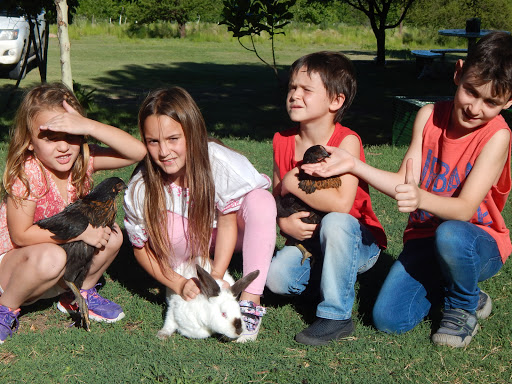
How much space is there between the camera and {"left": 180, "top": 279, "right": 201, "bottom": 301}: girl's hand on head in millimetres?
3195

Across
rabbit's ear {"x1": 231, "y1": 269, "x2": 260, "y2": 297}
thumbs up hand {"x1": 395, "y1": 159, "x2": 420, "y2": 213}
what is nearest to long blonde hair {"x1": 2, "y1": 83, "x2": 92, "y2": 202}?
rabbit's ear {"x1": 231, "y1": 269, "x2": 260, "y2": 297}

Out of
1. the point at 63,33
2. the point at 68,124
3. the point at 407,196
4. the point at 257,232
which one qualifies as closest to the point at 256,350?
the point at 257,232

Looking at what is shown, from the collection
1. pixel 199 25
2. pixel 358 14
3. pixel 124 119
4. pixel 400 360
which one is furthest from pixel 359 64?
pixel 358 14

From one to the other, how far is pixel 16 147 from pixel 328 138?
1848mm

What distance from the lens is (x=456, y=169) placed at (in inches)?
130

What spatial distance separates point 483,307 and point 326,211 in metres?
1.15

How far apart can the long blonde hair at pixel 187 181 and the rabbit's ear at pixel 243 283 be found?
33 centimetres

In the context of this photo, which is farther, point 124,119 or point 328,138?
point 124,119

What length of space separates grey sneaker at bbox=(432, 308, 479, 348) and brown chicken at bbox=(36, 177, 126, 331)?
2.01 metres

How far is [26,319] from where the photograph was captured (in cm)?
352

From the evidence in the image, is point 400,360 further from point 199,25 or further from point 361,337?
point 199,25

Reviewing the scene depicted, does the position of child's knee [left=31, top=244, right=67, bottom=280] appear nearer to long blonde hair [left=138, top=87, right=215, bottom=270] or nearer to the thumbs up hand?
long blonde hair [left=138, top=87, right=215, bottom=270]

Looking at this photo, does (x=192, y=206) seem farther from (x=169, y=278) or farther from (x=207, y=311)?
(x=207, y=311)

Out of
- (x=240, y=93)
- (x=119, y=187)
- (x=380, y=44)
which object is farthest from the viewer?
(x=380, y=44)
